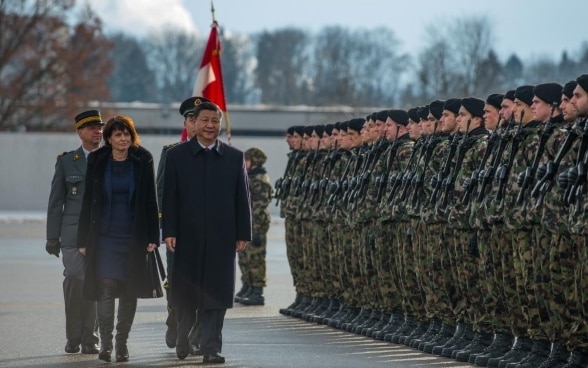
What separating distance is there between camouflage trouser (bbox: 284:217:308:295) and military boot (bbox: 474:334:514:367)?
5.26 meters

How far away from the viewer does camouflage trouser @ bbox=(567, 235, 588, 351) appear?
34.4 feet

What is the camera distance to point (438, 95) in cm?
7100

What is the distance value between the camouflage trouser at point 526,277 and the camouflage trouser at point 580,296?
58 cm

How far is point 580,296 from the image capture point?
10602mm

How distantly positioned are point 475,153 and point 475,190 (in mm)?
368

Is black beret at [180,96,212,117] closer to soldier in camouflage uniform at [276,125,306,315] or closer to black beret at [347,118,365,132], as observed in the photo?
black beret at [347,118,365,132]

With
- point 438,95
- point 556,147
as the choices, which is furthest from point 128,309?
point 438,95

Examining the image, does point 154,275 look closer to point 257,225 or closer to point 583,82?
point 583,82

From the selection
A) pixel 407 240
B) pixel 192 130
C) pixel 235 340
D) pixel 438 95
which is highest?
pixel 438 95

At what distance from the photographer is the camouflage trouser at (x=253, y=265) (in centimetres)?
1911

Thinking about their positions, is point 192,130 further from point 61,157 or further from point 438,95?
point 438,95

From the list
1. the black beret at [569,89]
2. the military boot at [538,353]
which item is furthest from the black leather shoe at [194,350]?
the black beret at [569,89]

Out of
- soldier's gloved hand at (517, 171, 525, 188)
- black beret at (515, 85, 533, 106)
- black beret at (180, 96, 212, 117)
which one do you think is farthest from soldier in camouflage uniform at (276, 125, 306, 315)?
soldier's gloved hand at (517, 171, 525, 188)

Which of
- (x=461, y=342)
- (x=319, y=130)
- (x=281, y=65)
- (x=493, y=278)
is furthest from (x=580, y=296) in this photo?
(x=281, y=65)
